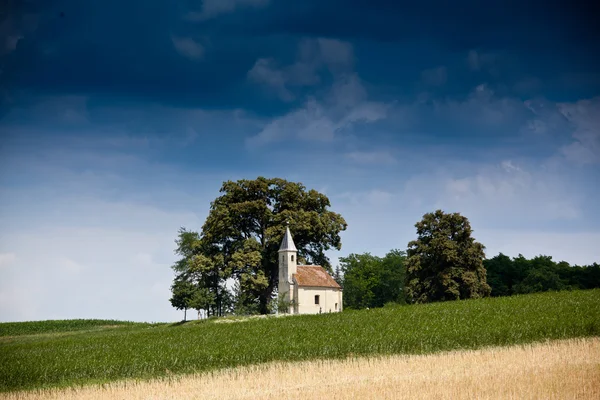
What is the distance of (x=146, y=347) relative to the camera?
96.8ft

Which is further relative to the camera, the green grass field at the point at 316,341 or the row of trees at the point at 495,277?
the row of trees at the point at 495,277

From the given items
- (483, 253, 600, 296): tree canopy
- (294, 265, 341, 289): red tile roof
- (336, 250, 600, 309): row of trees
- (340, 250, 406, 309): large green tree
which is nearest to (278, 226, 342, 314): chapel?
(294, 265, 341, 289): red tile roof

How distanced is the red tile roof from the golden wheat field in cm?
3683

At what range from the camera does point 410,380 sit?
15664mm

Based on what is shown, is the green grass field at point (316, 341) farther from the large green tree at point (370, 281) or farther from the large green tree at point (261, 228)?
the large green tree at point (370, 281)

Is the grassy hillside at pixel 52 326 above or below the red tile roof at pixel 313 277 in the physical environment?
below

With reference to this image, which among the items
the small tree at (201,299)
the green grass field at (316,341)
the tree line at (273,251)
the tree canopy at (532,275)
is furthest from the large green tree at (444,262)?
the tree canopy at (532,275)

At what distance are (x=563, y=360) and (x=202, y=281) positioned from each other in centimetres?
4713

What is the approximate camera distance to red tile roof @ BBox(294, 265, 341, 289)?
58625 mm

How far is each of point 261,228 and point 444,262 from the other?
18.6 meters

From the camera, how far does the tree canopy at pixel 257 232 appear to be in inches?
2302

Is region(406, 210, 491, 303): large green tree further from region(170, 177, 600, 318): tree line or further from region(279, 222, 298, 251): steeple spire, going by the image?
region(279, 222, 298, 251): steeple spire

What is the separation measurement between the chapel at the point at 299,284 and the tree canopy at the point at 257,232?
1814 mm

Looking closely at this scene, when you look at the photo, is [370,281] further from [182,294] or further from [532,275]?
[182,294]
